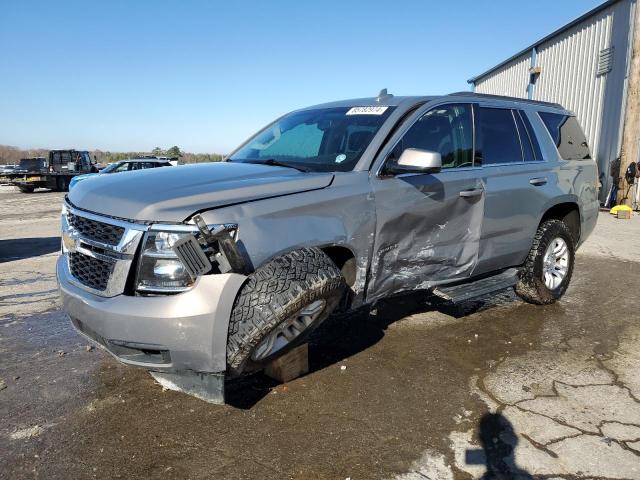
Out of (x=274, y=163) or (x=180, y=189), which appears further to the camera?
(x=274, y=163)

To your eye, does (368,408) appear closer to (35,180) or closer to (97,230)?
(97,230)

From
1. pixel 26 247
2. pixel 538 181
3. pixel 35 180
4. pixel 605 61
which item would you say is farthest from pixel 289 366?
pixel 35 180

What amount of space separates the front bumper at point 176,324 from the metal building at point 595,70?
14047mm

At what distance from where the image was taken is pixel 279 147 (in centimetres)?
409

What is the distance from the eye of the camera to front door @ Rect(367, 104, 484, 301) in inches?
136

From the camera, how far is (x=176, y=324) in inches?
98.5

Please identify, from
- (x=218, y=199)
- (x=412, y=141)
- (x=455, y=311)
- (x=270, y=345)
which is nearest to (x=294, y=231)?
(x=218, y=199)

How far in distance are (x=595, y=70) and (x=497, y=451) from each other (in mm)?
15645

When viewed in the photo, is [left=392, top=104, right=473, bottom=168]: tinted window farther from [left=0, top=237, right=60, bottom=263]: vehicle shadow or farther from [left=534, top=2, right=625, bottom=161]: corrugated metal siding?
[left=534, top=2, right=625, bottom=161]: corrugated metal siding

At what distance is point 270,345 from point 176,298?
61 cm

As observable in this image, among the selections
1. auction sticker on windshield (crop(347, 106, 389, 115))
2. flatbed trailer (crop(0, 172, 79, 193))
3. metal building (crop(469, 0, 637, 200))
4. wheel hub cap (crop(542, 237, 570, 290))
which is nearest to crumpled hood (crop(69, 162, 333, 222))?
auction sticker on windshield (crop(347, 106, 389, 115))

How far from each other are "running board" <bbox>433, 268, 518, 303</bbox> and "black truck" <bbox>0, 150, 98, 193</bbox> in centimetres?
2451

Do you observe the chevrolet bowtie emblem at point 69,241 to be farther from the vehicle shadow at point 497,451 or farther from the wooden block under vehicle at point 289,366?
the vehicle shadow at point 497,451

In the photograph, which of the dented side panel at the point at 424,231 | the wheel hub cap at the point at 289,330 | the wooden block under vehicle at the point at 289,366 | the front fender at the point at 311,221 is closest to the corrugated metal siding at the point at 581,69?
the dented side panel at the point at 424,231
